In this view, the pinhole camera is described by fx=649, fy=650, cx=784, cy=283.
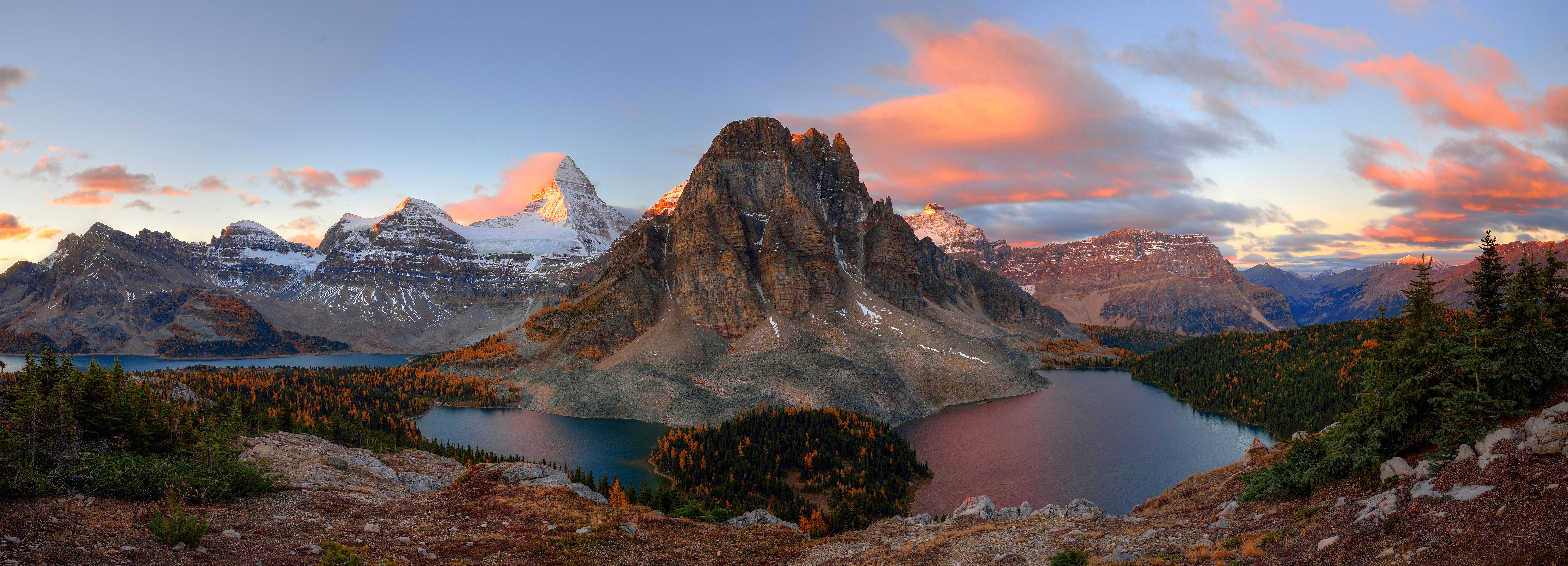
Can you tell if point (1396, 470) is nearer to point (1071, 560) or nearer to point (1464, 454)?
point (1464, 454)

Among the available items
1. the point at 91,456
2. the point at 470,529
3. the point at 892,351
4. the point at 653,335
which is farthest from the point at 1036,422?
the point at 91,456

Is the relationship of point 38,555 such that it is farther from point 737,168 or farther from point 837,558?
point 737,168

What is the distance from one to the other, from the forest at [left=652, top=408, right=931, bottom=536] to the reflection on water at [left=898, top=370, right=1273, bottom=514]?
500cm

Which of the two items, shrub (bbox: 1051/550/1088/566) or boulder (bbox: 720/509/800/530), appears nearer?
shrub (bbox: 1051/550/1088/566)

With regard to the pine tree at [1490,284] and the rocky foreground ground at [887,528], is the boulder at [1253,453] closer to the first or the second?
the rocky foreground ground at [887,528]

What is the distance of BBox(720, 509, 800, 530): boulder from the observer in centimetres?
4059

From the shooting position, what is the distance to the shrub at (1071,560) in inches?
827

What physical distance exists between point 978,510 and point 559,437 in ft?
279

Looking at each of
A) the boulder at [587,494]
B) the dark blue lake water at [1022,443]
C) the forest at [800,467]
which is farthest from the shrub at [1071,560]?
the dark blue lake water at [1022,443]

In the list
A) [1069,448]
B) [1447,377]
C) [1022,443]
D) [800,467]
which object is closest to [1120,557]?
[1447,377]

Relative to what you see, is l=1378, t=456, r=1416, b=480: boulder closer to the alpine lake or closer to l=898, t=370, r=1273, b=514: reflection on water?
the alpine lake

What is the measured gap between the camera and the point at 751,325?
158500mm

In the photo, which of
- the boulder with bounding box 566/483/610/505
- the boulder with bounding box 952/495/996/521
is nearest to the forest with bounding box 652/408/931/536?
the boulder with bounding box 952/495/996/521

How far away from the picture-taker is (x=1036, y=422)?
11131 cm
